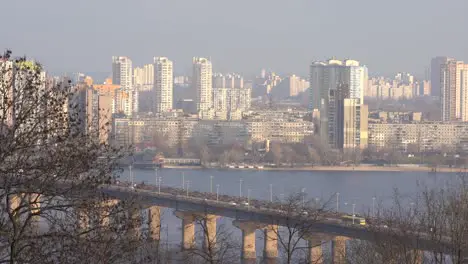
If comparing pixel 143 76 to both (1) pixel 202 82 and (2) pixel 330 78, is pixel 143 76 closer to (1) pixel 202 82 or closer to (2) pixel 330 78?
(1) pixel 202 82

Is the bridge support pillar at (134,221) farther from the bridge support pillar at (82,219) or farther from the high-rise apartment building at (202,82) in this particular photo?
the high-rise apartment building at (202,82)

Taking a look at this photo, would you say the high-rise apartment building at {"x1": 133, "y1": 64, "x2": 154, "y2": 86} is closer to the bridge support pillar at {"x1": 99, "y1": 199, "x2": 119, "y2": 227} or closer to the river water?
the river water

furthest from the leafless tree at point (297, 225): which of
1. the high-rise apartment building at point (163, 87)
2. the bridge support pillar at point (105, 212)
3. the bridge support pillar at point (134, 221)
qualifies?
the high-rise apartment building at point (163, 87)

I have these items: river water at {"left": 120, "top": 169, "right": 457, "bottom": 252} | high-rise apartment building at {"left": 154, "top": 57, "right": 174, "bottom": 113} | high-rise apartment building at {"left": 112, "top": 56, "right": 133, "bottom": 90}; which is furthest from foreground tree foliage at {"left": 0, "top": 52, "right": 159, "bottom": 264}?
high-rise apartment building at {"left": 112, "top": 56, "right": 133, "bottom": 90}

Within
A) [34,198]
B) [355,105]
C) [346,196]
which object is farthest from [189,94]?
[34,198]

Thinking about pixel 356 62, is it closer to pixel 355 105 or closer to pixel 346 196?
pixel 355 105

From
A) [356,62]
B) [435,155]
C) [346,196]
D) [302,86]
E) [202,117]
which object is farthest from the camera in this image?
[302,86]

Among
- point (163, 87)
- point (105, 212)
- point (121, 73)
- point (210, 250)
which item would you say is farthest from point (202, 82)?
point (105, 212)
